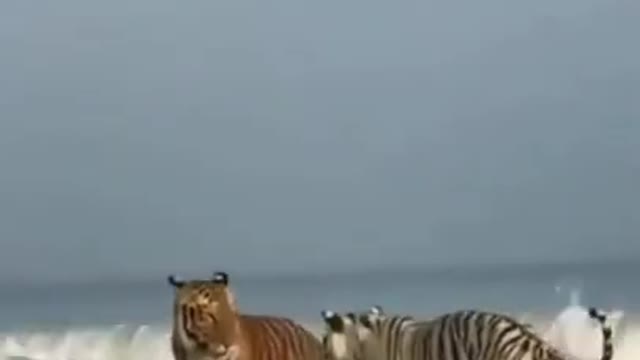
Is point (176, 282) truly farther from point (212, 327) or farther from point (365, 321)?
point (365, 321)

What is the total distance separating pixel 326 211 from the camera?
1557mm

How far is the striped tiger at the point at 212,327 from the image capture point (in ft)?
4.22

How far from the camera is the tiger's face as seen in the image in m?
1.34

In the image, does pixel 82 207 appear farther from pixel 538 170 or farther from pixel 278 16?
pixel 538 170

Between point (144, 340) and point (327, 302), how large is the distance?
161 millimetres

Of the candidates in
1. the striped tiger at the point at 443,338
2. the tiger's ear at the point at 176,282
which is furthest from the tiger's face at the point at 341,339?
the tiger's ear at the point at 176,282

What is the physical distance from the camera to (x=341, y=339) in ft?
4.42

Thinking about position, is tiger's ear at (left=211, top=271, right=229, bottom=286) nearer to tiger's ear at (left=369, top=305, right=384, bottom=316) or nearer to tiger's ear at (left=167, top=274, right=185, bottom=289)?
tiger's ear at (left=167, top=274, right=185, bottom=289)

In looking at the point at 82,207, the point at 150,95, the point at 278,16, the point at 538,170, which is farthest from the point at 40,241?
the point at 538,170

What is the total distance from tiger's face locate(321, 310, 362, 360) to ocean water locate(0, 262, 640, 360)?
0.14 feet

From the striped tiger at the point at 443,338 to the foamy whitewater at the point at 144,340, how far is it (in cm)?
2

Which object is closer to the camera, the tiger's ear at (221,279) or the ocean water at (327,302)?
the tiger's ear at (221,279)

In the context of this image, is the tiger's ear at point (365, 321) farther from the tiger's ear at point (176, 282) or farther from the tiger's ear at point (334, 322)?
the tiger's ear at point (176, 282)

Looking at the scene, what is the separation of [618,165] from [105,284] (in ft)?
1.57
